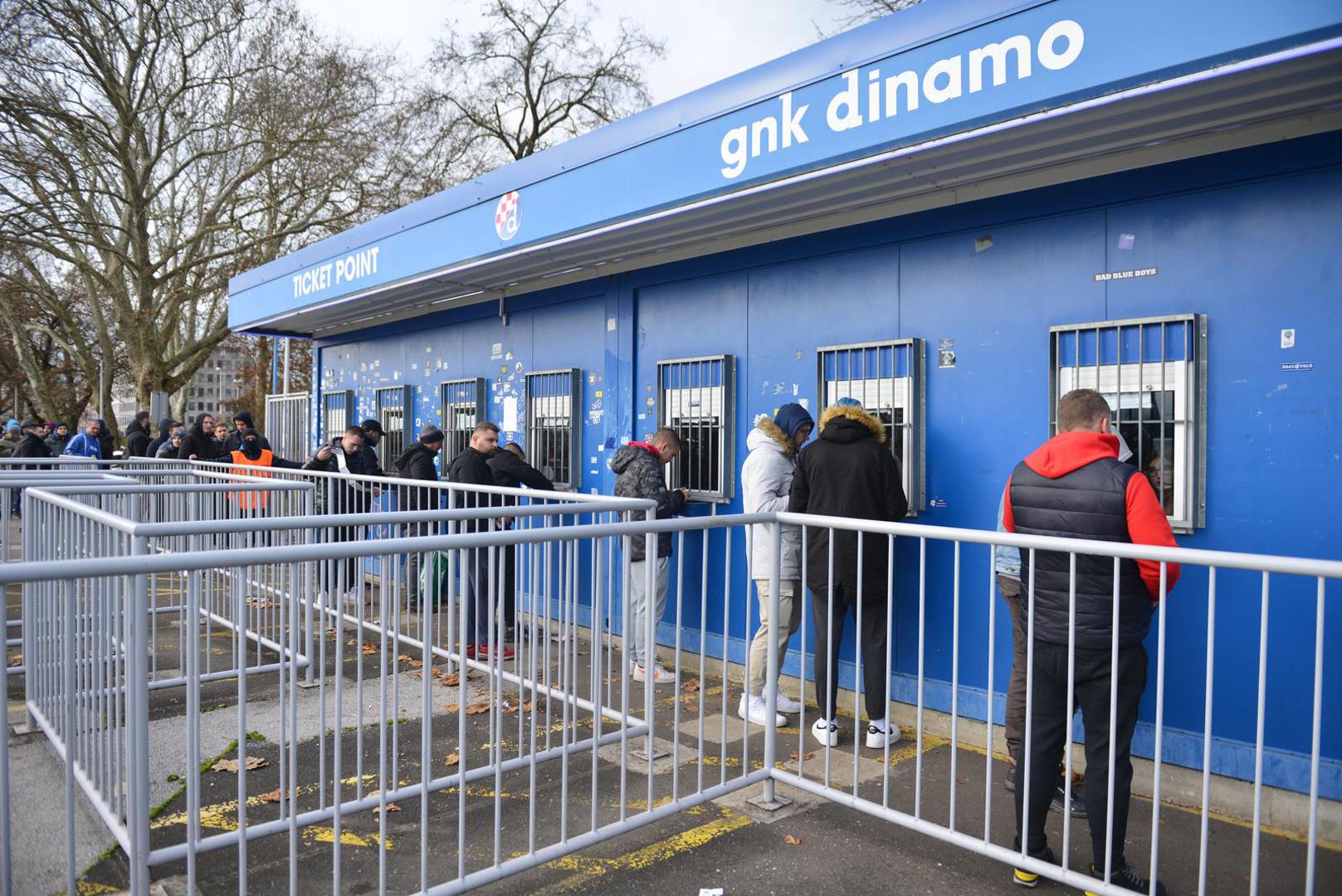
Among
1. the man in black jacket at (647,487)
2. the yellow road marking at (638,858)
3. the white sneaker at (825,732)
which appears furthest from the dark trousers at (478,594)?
the white sneaker at (825,732)

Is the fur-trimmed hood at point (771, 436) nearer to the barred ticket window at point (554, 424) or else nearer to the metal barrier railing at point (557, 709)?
the metal barrier railing at point (557, 709)

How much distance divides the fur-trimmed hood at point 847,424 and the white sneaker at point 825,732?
5.15 feet

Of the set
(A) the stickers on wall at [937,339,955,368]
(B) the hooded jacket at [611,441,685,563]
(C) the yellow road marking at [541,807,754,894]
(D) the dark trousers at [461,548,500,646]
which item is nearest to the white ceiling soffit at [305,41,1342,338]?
(A) the stickers on wall at [937,339,955,368]

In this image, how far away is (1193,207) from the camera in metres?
4.61

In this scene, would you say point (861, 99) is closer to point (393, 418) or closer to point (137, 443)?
point (393, 418)

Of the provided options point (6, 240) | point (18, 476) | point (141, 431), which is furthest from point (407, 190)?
point (18, 476)

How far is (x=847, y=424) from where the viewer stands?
5.23 m

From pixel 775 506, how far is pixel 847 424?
2.72ft

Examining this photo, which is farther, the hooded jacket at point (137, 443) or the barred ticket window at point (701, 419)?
the hooded jacket at point (137, 443)

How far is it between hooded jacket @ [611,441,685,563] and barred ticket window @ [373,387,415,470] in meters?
5.04

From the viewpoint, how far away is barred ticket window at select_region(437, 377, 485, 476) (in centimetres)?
975

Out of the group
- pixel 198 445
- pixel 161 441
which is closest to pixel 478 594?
pixel 198 445

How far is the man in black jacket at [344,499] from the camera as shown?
11.6ft

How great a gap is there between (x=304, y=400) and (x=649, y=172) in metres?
11.1
